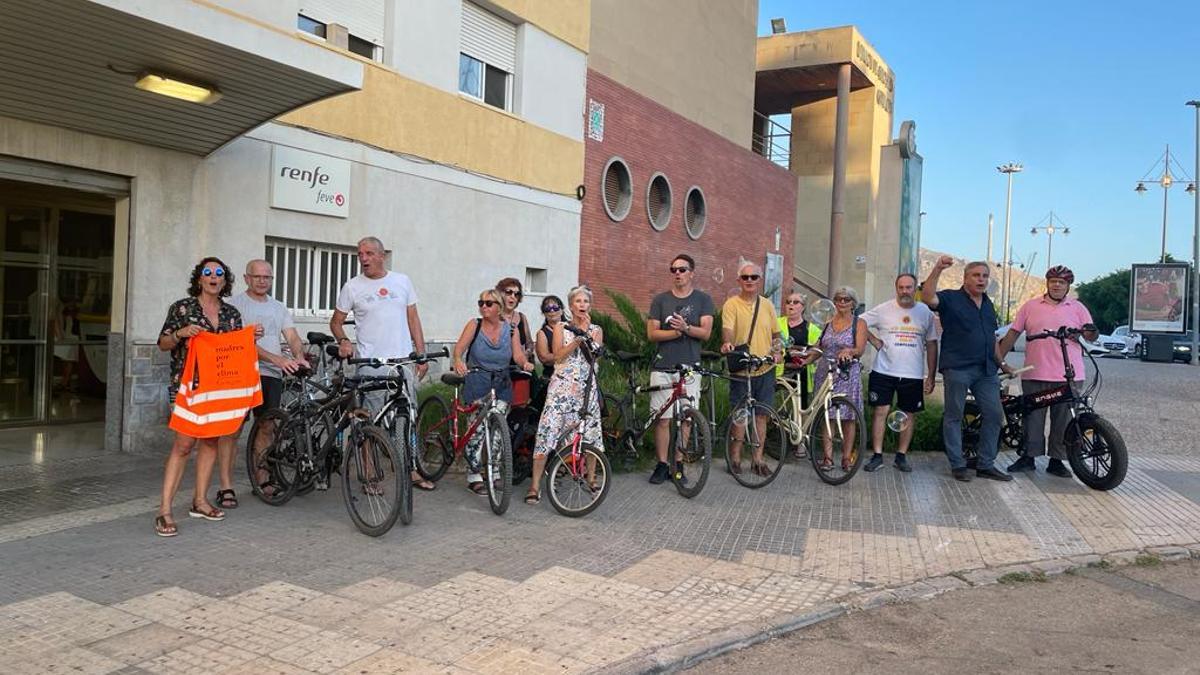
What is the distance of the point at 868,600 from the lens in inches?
195

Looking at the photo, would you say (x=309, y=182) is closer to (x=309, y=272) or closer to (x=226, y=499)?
(x=309, y=272)

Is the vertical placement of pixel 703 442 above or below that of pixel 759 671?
above

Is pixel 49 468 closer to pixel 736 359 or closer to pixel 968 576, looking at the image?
pixel 736 359

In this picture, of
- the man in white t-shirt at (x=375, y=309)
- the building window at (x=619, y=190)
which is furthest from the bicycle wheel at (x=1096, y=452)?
the building window at (x=619, y=190)

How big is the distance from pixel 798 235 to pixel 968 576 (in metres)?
30.2

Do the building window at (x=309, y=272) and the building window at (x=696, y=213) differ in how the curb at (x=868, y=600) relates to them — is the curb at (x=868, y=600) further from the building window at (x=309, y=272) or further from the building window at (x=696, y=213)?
the building window at (x=696, y=213)

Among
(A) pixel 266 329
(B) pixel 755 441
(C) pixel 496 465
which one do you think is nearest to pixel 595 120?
(B) pixel 755 441

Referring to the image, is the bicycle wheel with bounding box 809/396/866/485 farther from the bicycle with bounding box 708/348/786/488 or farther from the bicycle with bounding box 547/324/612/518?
the bicycle with bounding box 547/324/612/518

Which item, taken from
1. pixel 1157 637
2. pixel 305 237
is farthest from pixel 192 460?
pixel 1157 637

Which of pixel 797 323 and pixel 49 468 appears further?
pixel 797 323

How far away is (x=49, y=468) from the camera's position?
24.6ft

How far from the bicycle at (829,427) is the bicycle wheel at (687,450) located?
2.72 feet

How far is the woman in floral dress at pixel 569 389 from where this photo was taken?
657 centimetres

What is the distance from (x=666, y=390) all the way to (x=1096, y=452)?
12.9 ft
